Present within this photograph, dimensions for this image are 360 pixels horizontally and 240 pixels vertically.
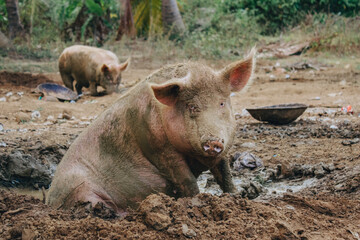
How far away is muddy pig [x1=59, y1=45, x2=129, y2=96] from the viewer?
36.7 ft

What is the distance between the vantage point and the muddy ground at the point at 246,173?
2.80 meters

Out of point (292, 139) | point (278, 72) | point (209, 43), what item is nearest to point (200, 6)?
point (209, 43)

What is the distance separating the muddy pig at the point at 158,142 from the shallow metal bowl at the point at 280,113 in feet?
10.9

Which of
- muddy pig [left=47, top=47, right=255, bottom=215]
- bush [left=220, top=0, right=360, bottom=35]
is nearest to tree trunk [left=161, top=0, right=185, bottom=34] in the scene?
bush [left=220, top=0, right=360, bottom=35]

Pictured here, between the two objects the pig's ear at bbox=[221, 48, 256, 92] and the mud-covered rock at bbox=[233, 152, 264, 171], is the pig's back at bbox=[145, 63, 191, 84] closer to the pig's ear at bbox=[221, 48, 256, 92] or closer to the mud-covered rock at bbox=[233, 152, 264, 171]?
the pig's ear at bbox=[221, 48, 256, 92]

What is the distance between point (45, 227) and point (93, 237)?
342 mm

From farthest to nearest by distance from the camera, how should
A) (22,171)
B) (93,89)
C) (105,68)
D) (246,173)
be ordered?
(93,89) < (105,68) < (22,171) < (246,173)

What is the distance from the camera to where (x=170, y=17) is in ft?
57.4

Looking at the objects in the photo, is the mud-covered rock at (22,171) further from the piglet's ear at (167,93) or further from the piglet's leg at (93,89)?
the piglet's leg at (93,89)

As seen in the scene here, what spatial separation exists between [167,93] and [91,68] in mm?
8353

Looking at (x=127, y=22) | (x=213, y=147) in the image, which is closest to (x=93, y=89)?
(x=127, y=22)

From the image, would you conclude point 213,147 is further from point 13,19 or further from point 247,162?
point 13,19

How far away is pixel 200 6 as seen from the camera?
2164 centimetres

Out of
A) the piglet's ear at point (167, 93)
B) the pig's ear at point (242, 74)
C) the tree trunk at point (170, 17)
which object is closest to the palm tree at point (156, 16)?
the tree trunk at point (170, 17)
